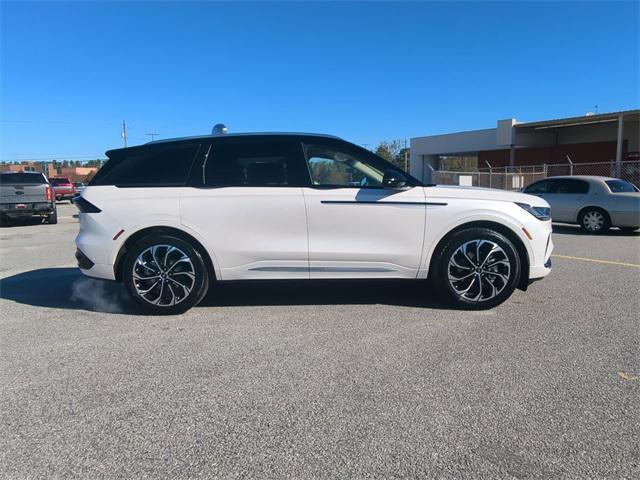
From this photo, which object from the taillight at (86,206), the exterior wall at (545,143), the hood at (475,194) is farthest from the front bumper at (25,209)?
the exterior wall at (545,143)

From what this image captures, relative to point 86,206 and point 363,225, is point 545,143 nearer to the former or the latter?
point 363,225

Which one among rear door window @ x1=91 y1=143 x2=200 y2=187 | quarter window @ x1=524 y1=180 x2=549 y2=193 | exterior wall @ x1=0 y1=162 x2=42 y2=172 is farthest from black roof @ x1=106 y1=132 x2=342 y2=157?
exterior wall @ x1=0 y1=162 x2=42 y2=172

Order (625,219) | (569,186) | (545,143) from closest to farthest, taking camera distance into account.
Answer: (625,219)
(569,186)
(545,143)

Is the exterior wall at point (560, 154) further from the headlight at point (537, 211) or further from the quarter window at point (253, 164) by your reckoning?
the quarter window at point (253, 164)

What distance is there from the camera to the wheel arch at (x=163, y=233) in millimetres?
→ 4812

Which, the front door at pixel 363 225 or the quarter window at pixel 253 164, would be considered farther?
the quarter window at pixel 253 164

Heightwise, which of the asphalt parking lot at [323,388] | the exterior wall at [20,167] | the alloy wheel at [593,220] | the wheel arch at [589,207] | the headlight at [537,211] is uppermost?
the exterior wall at [20,167]

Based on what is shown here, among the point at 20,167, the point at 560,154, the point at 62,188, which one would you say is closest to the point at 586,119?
the point at 560,154

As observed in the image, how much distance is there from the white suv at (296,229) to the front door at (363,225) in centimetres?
1

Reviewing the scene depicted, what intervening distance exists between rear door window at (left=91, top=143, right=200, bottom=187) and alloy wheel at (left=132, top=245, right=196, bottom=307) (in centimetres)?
71

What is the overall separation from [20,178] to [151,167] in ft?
42.7

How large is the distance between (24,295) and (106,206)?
2.10 metres

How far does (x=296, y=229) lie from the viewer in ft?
15.7

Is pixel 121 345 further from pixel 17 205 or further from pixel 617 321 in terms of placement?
pixel 17 205
